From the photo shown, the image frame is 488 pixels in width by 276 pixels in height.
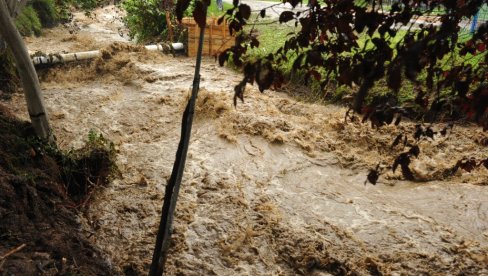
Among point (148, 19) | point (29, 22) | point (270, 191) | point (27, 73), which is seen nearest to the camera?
point (27, 73)

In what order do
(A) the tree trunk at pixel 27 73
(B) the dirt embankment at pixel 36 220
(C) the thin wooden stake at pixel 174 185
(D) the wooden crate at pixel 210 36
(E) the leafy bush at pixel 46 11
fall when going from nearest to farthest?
(C) the thin wooden stake at pixel 174 185, (B) the dirt embankment at pixel 36 220, (A) the tree trunk at pixel 27 73, (D) the wooden crate at pixel 210 36, (E) the leafy bush at pixel 46 11

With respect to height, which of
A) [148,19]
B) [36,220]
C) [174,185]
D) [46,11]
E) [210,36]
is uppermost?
[46,11]

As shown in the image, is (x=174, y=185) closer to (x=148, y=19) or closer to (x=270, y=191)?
(x=270, y=191)

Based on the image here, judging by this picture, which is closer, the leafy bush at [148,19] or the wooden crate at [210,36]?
the wooden crate at [210,36]

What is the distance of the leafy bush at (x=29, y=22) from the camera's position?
11250 millimetres

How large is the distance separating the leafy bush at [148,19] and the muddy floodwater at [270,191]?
421 cm

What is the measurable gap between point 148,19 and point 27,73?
25.8ft

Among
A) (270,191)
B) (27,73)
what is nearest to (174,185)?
(270,191)

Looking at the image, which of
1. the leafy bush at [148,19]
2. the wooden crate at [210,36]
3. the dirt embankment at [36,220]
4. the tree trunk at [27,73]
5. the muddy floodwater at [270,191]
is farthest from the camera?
the leafy bush at [148,19]

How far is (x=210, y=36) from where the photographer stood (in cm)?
911

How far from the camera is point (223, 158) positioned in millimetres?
5410

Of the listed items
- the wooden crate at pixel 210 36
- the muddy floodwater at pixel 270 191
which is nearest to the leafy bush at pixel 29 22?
the muddy floodwater at pixel 270 191

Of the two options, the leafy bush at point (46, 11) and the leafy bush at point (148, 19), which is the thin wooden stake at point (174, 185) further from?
the leafy bush at point (46, 11)

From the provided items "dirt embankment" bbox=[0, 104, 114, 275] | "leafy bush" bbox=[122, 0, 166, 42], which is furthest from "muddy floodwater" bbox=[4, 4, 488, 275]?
"leafy bush" bbox=[122, 0, 166, 42]
